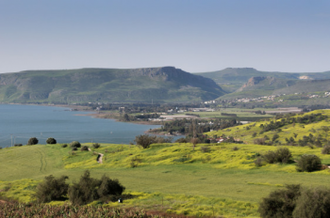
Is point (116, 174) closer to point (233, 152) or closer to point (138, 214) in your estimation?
point (233, 152)

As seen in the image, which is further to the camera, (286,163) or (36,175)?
(36,175)

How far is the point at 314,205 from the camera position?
1786 cm

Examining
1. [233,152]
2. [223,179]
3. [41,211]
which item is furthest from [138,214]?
[233,152]

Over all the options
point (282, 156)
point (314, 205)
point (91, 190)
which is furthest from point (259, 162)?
point (314, 205)

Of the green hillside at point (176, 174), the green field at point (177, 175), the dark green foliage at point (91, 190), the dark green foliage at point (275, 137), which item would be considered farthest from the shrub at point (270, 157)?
the dark green foliage at point (275, 137)

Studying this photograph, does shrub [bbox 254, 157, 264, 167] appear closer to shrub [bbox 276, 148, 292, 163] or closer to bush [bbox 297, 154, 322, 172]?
shrub [bbox 276, 148, 292, 163]

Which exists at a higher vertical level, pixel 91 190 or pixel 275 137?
pixel 91 190

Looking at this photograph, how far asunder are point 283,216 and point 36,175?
3720 centimetres

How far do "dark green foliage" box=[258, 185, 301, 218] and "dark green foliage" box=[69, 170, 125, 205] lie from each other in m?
13.2

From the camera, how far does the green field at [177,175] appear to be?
978 inches

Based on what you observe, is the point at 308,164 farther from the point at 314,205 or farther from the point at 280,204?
the point at 314,205

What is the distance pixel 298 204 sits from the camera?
18531 millimetres

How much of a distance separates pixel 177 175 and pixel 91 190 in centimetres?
1282

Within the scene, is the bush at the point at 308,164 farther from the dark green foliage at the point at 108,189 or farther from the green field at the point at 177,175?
the dark green foliage at the point at 108,189
